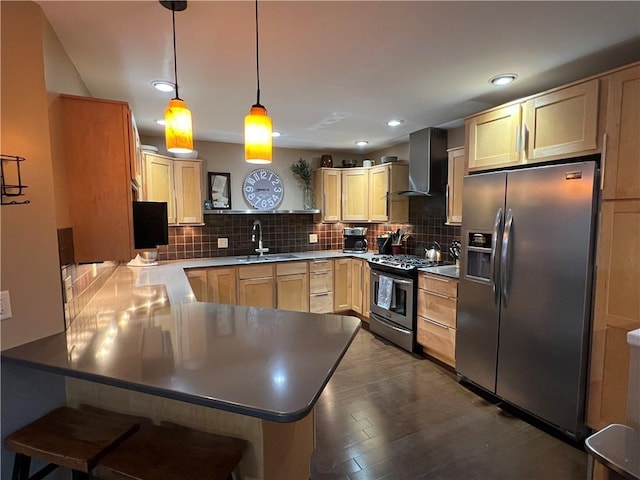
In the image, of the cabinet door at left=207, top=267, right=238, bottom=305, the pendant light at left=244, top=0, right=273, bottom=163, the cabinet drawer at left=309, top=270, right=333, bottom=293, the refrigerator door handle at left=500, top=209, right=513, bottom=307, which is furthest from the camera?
the cabinet drawer at left=309, top=270, right=333, bottom=293

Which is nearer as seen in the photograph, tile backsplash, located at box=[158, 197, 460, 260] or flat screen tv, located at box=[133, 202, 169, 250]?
flat screen tv, located at box=[133, 202, 169, 250]

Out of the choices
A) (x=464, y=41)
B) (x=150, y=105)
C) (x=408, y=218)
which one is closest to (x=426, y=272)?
(x=408, y=218)

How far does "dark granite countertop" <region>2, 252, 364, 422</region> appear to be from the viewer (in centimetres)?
103

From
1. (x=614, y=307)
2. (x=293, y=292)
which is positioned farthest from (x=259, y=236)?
(x=614, y=307)

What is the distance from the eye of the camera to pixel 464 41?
1.82 m

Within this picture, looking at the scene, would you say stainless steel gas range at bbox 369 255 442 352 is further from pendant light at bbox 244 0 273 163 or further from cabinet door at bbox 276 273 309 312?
pendant light at bbox 244 0 273 163

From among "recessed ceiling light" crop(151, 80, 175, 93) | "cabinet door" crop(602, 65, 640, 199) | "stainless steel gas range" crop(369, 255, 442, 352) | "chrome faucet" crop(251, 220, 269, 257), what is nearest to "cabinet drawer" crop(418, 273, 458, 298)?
"stainless steel gas range" crop(369, 255, 442, 352)

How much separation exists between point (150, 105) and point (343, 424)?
9.47 ft

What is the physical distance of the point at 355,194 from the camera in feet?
15.2

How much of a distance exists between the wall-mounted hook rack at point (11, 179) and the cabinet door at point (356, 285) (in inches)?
138

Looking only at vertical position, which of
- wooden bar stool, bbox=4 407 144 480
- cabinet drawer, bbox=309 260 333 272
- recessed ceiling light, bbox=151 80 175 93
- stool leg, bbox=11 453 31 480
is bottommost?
stool leg, bbox=11 453 31 480

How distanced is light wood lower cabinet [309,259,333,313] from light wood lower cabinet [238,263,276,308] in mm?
520

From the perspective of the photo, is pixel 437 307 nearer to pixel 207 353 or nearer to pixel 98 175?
pixel 207 353

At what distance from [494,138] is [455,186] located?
0.82 m
